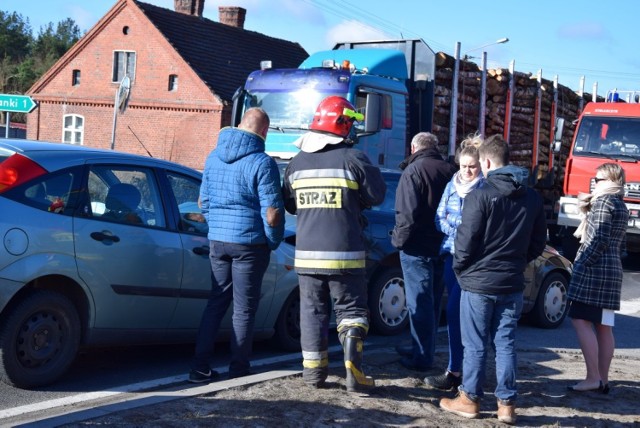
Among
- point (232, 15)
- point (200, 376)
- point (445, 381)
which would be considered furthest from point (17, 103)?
point (232, 15)

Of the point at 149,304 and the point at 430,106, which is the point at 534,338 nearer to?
the point at 149,304

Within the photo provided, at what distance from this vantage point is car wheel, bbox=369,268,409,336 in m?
8.56

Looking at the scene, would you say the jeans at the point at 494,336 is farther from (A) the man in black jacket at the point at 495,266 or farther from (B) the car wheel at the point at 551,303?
(B) the car wheel at the point at 551,303

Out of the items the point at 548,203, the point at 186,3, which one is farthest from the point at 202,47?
the point at 548,203

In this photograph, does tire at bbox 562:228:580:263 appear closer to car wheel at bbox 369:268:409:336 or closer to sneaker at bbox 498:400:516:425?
car wheel at bbox 369:268:409:336

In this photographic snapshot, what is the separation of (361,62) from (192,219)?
8364mm

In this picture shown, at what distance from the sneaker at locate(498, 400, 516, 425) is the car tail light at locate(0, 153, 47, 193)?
3370 mm

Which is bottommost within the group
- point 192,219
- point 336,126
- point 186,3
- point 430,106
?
point 192,219

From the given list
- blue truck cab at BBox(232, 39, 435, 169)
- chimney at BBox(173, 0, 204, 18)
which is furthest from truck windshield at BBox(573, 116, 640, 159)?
chimney at BBox(173, 0, 204, 18)

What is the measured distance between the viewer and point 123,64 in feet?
133

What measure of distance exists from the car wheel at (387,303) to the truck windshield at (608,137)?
878 cm

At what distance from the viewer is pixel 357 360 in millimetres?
5895

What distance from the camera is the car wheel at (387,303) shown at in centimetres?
856

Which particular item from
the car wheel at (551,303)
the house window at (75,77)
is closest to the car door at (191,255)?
the car wheel at (551,303)
